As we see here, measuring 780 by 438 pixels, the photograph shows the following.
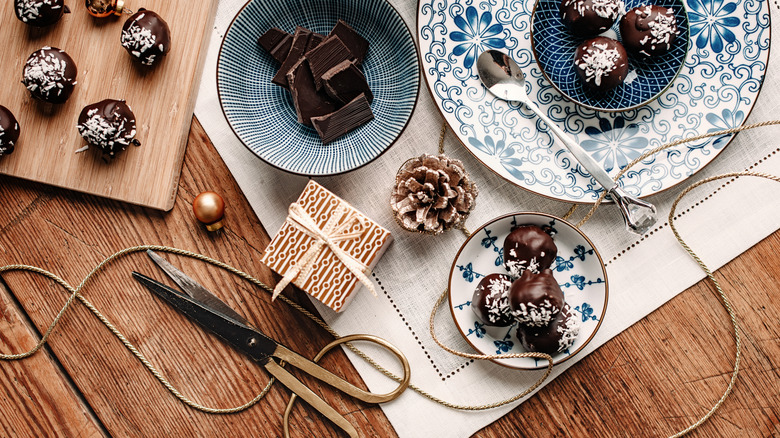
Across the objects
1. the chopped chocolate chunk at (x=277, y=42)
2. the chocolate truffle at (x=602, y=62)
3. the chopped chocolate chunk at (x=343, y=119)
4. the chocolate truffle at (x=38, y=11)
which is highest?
the chocolate truffle at (x=602, y=62)

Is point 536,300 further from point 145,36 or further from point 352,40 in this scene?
point 145,36

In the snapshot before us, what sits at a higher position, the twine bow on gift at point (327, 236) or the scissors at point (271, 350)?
the twine bow on gift at point (327, 236)

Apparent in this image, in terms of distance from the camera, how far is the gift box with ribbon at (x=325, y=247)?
1.08m

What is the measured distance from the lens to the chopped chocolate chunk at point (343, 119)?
1.09 metres

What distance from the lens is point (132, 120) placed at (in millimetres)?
1142

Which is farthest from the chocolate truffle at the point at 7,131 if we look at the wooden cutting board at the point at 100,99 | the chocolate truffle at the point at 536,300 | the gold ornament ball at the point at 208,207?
the chocolate truffle at the point at 536,300

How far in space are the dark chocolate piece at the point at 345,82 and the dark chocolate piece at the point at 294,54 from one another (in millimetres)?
80

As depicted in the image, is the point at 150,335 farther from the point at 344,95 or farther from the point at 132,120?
the point at 344,95

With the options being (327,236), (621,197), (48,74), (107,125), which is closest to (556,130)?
(621,197)

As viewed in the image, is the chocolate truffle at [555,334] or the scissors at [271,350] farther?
the scissors at [271,350]

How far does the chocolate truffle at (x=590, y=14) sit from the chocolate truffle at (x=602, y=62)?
29mm

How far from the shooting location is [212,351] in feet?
3.96

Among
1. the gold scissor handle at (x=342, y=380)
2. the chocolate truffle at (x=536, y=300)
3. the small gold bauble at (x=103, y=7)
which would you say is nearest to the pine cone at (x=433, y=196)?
the chocolate truffle at (x=536, y=300)

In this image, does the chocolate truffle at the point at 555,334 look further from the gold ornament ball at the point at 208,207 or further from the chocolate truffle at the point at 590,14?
the gold ornament ball at the point at 208,207
